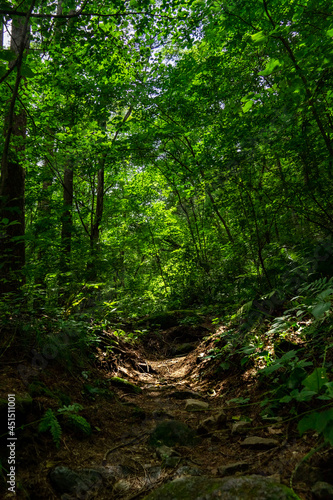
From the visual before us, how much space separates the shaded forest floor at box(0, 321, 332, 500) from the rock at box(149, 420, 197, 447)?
75mm

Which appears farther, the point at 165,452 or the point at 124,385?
the point at 124,385

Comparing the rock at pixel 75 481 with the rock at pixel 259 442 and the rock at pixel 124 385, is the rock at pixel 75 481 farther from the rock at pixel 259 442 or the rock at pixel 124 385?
the rock at pixel 124 385

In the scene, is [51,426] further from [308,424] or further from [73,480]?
[308,424]

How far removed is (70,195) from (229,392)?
7.87 meters

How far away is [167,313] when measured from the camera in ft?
30.3

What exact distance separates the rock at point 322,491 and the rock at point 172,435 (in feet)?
4.39

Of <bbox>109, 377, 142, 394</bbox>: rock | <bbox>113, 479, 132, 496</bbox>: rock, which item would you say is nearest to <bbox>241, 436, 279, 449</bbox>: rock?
<bbox>113, 479, 132, 496</bbox>: rock

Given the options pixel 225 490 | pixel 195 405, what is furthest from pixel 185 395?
pixel 225 490

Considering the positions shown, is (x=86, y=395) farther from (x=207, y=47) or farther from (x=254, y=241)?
(x=207, y=47)

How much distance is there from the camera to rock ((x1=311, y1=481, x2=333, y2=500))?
150cm

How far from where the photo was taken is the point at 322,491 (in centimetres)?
152

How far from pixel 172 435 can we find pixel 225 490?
123cm

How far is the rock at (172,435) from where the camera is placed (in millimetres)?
2682

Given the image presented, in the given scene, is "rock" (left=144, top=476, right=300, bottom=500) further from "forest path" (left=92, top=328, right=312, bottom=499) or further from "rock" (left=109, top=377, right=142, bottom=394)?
"rock" (left=109, top=377, right=142, bottom=394)
